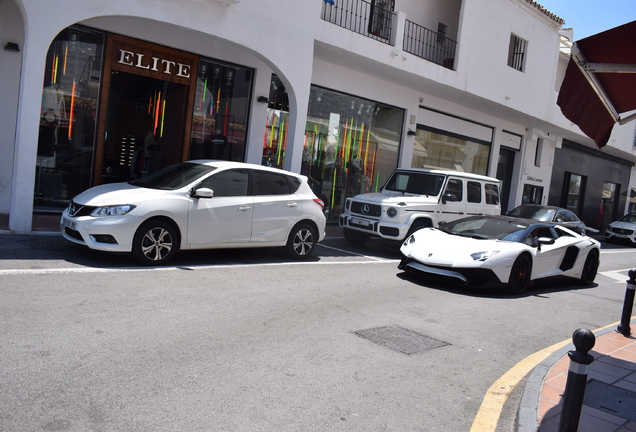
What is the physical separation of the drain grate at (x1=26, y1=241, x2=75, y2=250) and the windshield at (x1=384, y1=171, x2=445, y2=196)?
763 centimetres

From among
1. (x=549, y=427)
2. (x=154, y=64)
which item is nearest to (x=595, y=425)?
(x=549, y=427)

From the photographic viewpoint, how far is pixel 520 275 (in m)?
8.86

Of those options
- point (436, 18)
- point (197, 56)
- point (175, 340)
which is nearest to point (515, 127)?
point (436, 18)

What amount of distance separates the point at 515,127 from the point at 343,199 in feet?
35.9

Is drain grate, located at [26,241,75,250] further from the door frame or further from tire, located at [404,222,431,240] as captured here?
tire, located at [404,222,431,240]

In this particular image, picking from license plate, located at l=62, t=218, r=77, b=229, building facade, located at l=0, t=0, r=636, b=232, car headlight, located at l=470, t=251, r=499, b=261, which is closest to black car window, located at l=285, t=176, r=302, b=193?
building facade, located at l=0, t=0, r=636, b=232

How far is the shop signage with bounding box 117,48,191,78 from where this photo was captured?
12016 millimetres

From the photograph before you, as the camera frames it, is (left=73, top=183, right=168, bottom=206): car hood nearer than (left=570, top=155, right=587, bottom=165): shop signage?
Yes

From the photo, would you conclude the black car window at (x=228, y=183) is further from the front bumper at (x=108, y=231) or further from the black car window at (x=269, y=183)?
the front bumper at (x=108, y=231)

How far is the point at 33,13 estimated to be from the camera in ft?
30.6

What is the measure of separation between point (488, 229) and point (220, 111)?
7561mm

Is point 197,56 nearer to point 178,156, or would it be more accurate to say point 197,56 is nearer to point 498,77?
point 178,156

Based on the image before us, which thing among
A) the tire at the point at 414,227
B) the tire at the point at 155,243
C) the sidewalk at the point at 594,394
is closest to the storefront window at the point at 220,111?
the tire at the point at 414,227

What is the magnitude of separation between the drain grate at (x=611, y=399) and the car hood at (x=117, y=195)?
607cm
